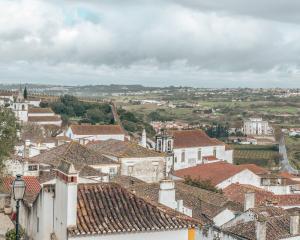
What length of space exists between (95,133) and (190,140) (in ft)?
38.8

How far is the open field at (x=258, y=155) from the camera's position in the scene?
95088 mm

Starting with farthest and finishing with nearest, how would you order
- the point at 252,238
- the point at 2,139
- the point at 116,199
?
the point at 2,139
the point at 252,238
the point at 116,199

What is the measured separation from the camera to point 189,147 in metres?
72.1

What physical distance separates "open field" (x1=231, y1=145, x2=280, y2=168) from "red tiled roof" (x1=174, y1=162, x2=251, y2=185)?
33467 millimetres

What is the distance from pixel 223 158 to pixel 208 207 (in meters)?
43.6

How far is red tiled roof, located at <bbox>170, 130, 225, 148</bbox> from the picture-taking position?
7207 cm

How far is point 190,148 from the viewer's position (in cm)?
7212

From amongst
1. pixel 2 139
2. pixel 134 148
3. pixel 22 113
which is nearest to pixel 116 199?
pixel 2 139

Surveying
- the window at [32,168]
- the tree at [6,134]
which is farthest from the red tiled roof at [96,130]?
the tree at [6,134]

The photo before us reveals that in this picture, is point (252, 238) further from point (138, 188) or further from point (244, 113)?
point (244, 113)

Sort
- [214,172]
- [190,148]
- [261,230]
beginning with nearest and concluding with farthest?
1. [261,230]
2. [214,172]
3. [190,148]

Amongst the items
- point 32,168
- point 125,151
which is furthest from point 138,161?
point 32,168

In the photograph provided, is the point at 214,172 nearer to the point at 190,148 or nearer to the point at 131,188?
the point at 190,148

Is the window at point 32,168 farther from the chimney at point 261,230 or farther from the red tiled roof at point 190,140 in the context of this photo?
the red tiled roof at point 190,140
